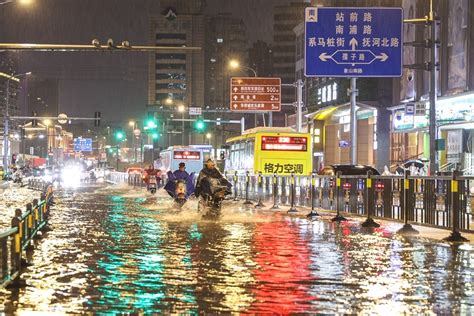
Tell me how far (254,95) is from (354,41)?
24.8 m

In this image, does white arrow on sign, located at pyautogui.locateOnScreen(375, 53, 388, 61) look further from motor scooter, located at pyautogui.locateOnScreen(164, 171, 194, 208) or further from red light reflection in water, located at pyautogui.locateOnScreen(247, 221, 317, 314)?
red light reflection in water, located at pyautogui.locateOnScreen(247, 221, 317, 314)

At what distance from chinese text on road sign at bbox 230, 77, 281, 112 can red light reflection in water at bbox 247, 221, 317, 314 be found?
1395 inches

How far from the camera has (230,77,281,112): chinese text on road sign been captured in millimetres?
53469

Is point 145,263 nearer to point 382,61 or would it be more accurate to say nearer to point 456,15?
point 382,61

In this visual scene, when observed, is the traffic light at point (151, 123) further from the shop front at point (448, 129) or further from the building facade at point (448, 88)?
the building facade at point (448, 88)

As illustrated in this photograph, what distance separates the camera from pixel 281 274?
11328 mm

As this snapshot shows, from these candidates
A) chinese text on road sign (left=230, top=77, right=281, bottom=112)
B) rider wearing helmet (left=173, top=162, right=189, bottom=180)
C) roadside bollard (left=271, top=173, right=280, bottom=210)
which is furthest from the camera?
chinese text on road sign (left=230, top=77, right=281, bottom=112)

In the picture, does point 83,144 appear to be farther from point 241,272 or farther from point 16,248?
point 16,248

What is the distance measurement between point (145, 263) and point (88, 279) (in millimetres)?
1935

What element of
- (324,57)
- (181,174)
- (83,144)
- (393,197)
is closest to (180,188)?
(181,174)

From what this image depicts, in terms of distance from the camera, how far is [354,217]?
81.0 ft

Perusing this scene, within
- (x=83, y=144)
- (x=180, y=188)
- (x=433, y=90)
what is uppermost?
(x=83, y=144)

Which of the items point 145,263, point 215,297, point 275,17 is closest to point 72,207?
point 145,263

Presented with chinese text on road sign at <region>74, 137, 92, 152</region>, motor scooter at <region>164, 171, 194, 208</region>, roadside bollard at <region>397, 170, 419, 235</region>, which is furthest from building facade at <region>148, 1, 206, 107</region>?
roadside bollard at <region>397, 170, 419, 235</region>
